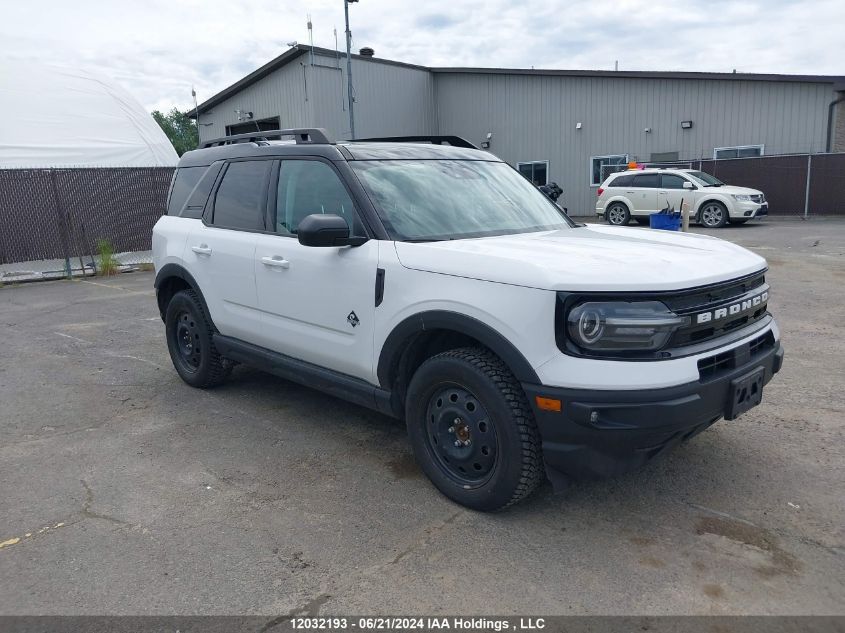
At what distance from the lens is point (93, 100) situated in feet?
78.0

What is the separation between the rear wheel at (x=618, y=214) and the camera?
2050 cm

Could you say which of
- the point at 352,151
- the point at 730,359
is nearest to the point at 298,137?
the point at 352,151

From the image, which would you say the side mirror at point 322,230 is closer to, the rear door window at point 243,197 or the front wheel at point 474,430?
the front wheel at point 474,430

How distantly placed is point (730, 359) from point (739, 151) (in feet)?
76.7

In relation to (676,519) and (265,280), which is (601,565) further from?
(265,280)

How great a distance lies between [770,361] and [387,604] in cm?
225

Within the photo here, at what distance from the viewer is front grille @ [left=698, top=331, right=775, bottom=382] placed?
300 centimetres

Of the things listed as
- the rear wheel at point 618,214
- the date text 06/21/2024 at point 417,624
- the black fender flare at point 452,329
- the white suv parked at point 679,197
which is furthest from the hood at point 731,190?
the date text 06/21/2024 at point 417,624

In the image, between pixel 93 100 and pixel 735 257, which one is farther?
pixel 93 100

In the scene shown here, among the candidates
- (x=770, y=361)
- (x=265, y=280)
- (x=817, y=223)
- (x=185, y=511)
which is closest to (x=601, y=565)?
(x=770, y=361)

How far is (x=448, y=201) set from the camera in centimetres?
407

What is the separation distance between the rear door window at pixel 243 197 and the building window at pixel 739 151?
73.4 feet

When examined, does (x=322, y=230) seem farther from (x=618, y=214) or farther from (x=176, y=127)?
(x=176, y=127)

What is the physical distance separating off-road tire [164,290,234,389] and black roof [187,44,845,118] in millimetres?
21960
